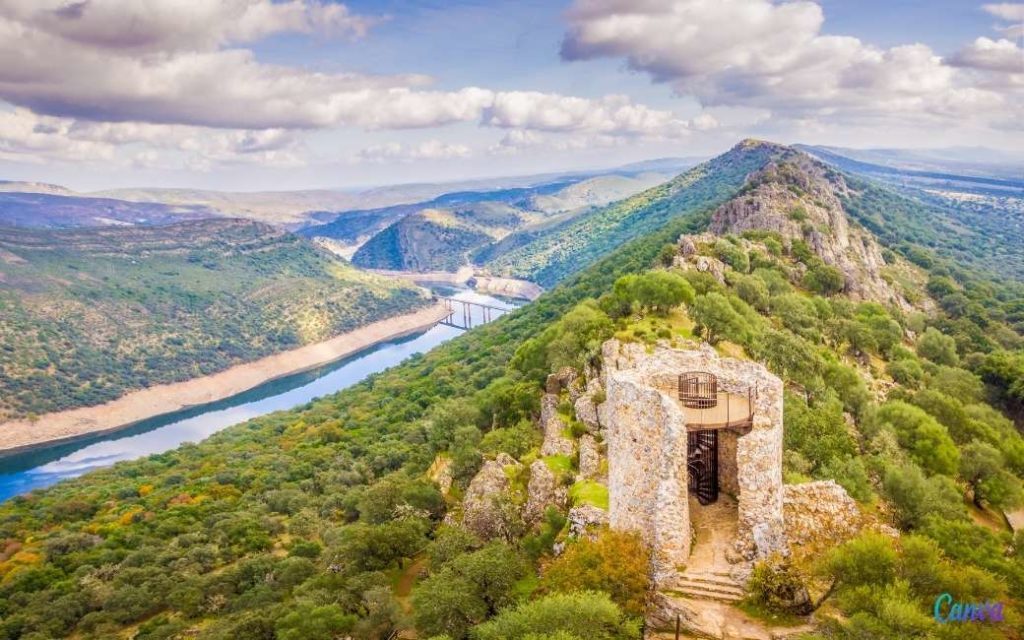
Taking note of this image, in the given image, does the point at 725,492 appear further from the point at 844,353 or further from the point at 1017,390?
the point at 1017,390

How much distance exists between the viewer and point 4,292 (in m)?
167

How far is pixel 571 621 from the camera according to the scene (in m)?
17.1

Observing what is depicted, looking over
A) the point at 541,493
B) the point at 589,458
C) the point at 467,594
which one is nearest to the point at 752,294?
the point at 589,458

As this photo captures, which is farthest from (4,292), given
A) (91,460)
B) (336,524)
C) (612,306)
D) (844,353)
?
(844,353)

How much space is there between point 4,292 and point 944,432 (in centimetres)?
19953

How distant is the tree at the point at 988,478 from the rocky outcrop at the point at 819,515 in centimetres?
2331

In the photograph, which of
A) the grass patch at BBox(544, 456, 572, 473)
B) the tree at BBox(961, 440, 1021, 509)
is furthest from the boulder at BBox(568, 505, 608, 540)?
the tree at BBox(961, 440, 1021, 509)

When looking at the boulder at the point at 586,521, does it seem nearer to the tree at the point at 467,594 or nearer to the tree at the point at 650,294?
the tree at the point at 467,594

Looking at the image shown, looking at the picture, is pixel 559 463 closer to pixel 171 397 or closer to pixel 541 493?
pixel 541 493

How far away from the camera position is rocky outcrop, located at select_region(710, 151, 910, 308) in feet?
284

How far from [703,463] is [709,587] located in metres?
5.22

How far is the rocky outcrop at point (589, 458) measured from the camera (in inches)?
1131

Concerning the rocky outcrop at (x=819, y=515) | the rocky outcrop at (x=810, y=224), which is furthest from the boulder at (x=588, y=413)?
the rocky outcrop at (x=810, y=224)

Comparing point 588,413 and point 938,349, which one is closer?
point 588,413
